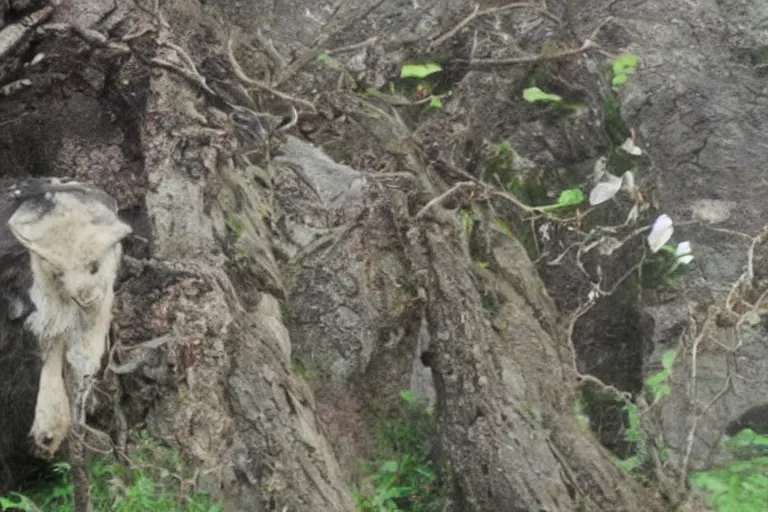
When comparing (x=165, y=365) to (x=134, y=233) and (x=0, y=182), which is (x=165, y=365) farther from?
(x=0, y=182)

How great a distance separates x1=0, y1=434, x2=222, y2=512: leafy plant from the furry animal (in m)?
0.12

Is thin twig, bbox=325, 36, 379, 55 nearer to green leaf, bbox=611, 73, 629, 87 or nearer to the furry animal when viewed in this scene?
green leaf, bbox=611, 73, 629, 87

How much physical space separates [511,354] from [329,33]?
2.14 m

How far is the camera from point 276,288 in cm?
366

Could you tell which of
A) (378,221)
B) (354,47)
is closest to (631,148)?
(354,47)

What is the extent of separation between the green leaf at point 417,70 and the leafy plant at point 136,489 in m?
2.50

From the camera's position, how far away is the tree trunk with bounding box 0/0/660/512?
3012mm

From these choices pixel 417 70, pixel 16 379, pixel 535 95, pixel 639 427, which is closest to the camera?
pixel 16 379

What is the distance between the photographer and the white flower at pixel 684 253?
4973 mm

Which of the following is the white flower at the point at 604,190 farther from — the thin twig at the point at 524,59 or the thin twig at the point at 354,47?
the thin twig at the point at 354,47

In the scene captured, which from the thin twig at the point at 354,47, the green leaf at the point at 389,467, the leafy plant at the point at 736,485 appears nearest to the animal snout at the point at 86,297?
the green leaf at the point at 389,467

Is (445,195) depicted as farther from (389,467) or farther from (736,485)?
(736,485)

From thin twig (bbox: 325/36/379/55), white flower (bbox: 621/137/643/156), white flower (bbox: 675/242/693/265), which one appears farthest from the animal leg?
white flower (bbox: 621/137/643/156)

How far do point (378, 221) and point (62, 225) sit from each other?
5.15ft
